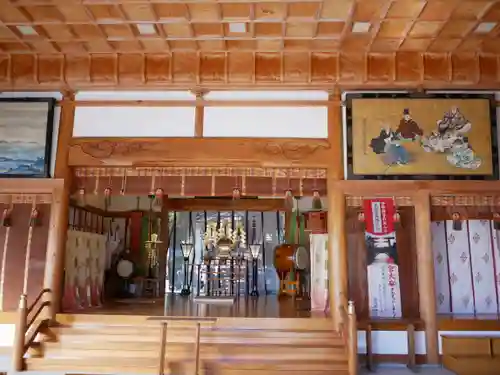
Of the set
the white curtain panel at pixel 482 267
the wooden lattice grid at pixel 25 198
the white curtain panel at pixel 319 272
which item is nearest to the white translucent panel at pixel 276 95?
the white curtain panel at pixel 319 272

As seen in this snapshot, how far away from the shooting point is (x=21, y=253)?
618 cm

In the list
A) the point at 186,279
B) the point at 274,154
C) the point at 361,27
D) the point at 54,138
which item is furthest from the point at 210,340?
the point at 186,279

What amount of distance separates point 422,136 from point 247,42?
2531 mm

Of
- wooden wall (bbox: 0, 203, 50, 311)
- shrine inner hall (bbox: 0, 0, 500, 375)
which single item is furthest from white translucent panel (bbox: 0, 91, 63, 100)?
wooden wall (bbox: 0, 203, 50, 311)

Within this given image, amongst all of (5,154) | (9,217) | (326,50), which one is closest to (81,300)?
(9,217)

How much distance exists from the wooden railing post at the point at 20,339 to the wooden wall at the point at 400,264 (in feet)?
12.5

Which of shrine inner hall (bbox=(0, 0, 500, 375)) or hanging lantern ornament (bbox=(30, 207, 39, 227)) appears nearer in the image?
shrine inner hall (bbox=(0, 0, 500, 375))

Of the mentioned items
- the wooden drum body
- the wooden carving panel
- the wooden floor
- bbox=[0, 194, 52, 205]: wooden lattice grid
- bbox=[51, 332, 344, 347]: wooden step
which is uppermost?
the wooden carving panel

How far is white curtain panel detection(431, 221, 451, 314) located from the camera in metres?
6.73

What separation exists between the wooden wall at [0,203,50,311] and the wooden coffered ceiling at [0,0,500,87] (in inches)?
69.0

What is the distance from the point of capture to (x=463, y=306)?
6.70m

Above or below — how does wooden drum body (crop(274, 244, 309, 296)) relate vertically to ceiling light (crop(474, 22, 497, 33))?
below

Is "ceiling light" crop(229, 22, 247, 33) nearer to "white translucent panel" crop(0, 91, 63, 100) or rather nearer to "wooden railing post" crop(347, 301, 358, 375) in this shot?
"white translucent panel" crop(0, 91, 63, 100)

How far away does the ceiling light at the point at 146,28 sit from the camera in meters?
5.43
